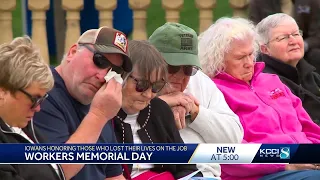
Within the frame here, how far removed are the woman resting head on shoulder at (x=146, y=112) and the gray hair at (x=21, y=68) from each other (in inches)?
25.4

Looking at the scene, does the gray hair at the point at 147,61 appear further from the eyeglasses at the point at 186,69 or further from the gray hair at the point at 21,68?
the gray hair at the point at 21,68

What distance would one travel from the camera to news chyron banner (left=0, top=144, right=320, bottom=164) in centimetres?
434

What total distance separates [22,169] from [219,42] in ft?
6.49

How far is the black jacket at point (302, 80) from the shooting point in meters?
6.50

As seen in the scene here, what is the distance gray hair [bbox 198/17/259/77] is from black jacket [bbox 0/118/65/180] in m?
1.74

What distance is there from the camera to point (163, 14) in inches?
336

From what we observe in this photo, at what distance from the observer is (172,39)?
17.9 ft

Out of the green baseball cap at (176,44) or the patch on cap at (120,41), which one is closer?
the patch on cap at (120,41)

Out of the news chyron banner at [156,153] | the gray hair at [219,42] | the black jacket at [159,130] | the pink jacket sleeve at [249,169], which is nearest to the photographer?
the news chyron banner at [156,153]


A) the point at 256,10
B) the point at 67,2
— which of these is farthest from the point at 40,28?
the point at 256,10

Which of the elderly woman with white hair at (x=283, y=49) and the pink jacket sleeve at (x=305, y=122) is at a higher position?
the elderly woman with white hair at (x=283, y=49)

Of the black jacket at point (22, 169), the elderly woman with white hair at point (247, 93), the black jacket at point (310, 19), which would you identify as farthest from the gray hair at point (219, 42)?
the black jacket at point (22, 169)

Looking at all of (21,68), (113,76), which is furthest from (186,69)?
(21,68)

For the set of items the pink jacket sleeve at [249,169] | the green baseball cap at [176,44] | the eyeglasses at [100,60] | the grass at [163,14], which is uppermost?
the eyeglasses at [100,60]
